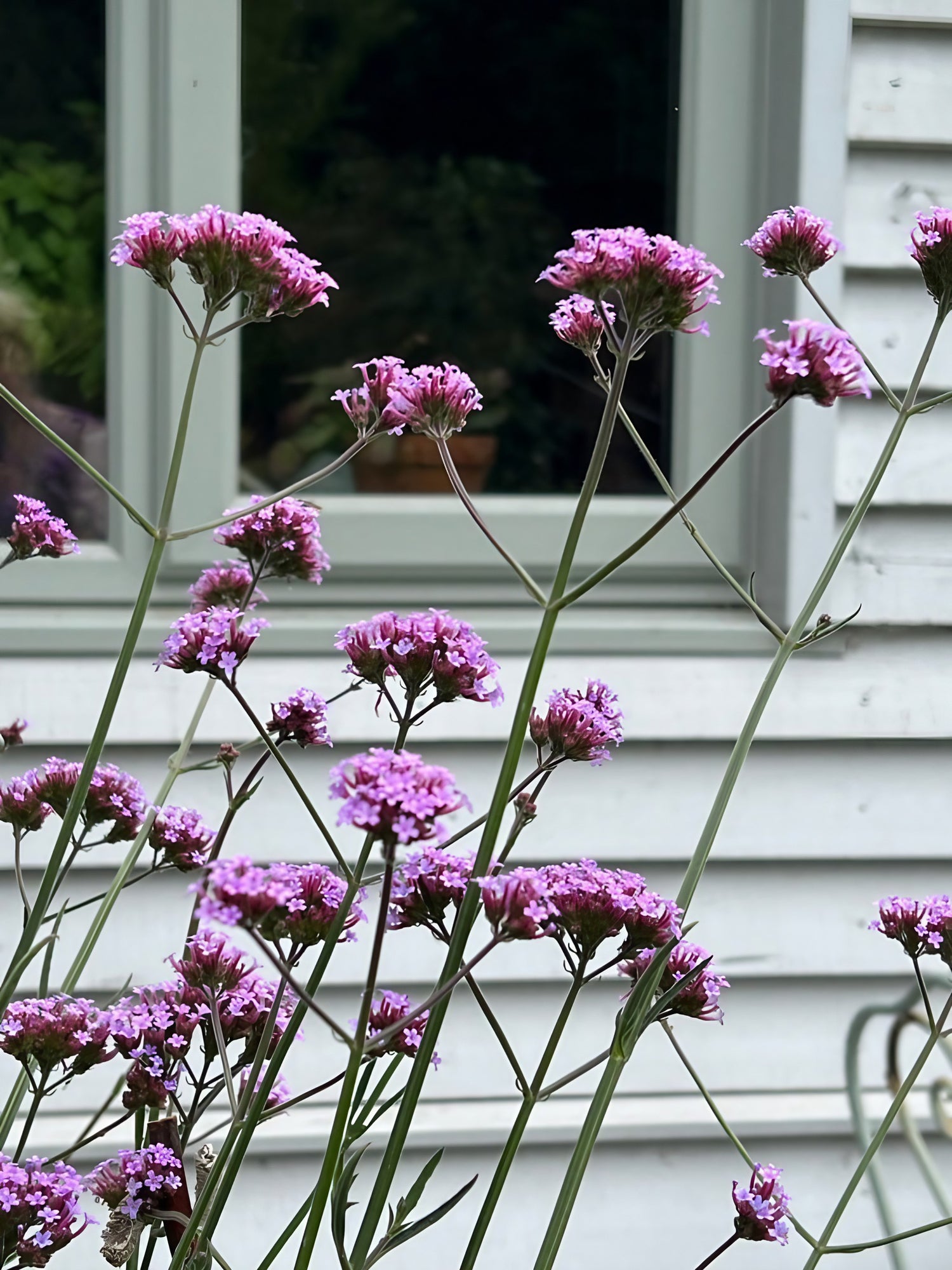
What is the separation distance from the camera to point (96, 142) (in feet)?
6.07

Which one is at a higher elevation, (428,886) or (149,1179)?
(428,886)

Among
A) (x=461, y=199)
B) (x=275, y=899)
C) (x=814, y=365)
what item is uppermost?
(x=461, y=199)

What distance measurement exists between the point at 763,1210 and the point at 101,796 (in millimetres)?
463

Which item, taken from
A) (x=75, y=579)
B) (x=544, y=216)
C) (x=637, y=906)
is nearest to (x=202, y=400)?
(x=75, y=579)

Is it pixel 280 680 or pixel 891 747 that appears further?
pixel 891 747

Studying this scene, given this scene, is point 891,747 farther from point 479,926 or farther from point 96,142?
point 96,142

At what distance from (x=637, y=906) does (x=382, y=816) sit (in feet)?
0.64

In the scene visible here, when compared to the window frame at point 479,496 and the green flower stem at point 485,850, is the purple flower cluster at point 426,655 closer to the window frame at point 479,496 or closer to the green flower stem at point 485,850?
the green flower stem at point 485,850

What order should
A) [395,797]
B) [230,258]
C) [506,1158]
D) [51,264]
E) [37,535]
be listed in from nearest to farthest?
[395,797]
[506,1158]
[230,258]
[37,535]
[51,264]

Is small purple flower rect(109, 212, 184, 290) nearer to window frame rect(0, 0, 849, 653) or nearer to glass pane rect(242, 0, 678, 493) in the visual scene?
window frame rect(0, 0, 849, 653)

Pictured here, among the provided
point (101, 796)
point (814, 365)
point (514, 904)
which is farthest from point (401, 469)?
point (514, 904)

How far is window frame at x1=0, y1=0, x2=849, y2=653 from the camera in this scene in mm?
1765

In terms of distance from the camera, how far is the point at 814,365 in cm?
66

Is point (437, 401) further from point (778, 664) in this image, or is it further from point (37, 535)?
point (37, 535)
